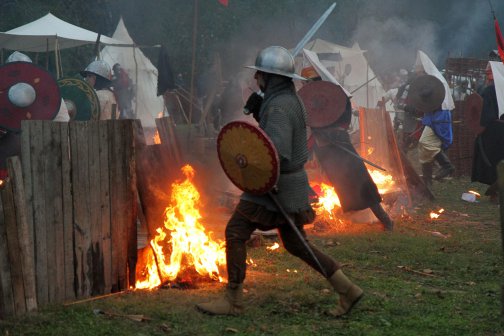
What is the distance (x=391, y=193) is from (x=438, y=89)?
3.44 metres

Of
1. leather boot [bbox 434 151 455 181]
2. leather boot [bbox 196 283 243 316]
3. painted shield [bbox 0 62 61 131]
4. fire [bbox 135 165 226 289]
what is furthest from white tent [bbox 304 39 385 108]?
leather boot [bbox 196 283 243 316]

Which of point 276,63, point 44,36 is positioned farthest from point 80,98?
point 44,36

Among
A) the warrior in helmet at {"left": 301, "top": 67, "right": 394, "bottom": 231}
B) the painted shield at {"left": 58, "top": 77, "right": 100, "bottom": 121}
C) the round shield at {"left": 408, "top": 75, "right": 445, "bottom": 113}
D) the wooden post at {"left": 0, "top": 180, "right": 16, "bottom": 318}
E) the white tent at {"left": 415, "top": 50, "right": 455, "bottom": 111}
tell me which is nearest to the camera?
the wooden post at {"left": 0, "top": 180, "right": 16, "bottom": 318}

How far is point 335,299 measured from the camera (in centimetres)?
544

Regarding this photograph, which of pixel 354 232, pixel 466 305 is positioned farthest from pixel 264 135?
pixel 354 232

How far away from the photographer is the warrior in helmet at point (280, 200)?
16.4ft

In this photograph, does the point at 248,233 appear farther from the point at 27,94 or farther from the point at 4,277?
the point at 27,94

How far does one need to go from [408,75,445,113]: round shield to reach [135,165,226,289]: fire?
23.7ft

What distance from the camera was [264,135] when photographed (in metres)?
4.79

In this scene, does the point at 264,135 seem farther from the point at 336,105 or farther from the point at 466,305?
the point at 336,105

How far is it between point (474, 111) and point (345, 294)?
29.2 feet

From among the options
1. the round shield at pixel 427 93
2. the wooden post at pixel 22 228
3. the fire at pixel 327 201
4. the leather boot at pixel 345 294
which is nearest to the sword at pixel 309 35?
the fire at pixel 327 201

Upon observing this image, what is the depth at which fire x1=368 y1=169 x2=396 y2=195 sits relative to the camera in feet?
31.8

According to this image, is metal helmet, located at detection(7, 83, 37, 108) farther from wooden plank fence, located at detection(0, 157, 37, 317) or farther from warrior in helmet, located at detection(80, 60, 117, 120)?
wooden plank fence, located at detection(0, 157, 37, 317)
